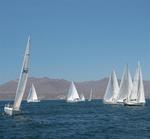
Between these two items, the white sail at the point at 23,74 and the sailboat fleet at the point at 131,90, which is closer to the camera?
the white sail at the point at 23,74

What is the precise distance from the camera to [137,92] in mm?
116938

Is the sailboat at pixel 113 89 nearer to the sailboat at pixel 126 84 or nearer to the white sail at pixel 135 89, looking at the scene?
the sailboat at pixel 126 84

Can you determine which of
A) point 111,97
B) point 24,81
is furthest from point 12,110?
point 111,97

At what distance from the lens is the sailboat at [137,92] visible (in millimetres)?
114625

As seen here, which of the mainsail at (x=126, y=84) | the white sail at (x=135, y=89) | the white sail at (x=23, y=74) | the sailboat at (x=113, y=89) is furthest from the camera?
the sailboat at (x=113, y=89)

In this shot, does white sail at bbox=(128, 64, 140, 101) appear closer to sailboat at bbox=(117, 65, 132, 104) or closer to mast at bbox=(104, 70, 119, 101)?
sailboat at bbox=(117, 65, 132, 104)

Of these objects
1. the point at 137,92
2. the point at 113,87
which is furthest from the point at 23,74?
the point at 113,87

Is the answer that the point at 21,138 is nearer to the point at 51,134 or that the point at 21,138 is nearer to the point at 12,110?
the point at 51,134

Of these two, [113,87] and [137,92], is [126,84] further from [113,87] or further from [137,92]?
[113,87]

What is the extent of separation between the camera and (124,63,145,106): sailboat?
115 metres

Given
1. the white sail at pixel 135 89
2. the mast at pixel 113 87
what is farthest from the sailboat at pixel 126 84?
the mast at pixel 113 87

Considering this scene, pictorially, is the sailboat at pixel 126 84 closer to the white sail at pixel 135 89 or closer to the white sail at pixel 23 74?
the white sail at pixel 135 89

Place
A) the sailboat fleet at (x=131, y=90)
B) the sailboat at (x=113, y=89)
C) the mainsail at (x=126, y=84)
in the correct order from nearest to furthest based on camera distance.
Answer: the sailboat fleet at (x=131, y=90), the mainsail at (x=126, y=84), the sailboat at (x=113, y=89)

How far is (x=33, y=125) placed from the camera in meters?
62.4
